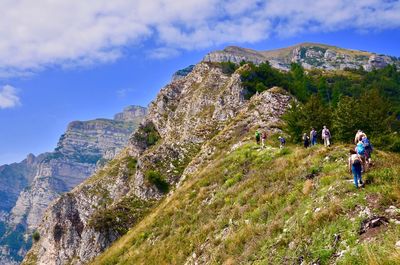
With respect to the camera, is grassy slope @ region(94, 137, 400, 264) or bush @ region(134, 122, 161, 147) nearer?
grassy slope @ region(94, 137, 400, 264)

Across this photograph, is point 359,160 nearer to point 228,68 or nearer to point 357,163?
point 357,163

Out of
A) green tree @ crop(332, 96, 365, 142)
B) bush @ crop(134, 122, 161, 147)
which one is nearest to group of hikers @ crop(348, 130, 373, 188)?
green tree @ crop(332, 96, 365, 142)

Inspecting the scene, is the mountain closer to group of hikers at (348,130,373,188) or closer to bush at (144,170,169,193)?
bush at (144,170,169,193)

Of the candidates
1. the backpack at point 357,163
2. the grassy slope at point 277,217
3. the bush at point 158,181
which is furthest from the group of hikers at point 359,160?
the bush at point 158,181

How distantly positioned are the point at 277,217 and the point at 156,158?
57.2m

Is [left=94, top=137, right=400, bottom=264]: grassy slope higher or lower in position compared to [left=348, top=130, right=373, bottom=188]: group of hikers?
lower

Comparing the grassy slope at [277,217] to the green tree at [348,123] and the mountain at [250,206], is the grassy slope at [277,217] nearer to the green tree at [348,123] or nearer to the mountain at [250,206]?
the mountain at [250,206]

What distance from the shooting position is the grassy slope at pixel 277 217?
14.0 m

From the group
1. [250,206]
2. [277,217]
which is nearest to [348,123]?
[250,206]

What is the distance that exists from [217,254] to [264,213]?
352 cm

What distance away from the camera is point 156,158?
7512 cm

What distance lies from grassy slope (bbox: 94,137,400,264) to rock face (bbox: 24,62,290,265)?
2363 cm

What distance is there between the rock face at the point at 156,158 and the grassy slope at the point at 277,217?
23.6 m

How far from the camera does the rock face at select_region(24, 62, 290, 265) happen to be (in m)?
66.8
